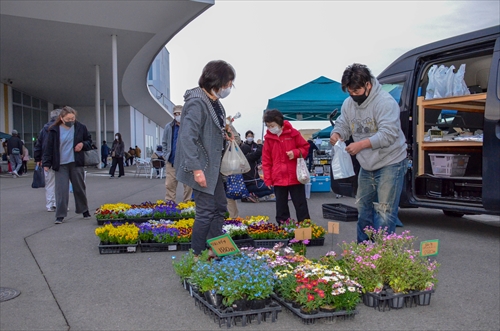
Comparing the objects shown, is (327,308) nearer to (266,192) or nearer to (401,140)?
(401,140)

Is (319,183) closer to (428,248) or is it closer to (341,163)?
(341,163)

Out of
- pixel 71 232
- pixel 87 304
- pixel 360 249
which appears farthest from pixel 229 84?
pixel 71 232

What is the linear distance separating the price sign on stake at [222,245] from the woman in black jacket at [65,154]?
4.84m

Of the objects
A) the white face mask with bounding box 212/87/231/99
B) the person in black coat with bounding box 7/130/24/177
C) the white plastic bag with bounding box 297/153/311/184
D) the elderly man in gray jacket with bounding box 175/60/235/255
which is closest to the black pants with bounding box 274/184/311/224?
the white plastic bag with bounding box 297/153/311/184

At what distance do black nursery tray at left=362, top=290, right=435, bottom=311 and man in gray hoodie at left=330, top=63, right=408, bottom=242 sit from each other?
1.13 m

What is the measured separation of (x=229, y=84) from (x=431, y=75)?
411 cm

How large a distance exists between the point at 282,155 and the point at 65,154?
3.67m

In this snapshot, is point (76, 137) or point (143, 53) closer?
point (76, 137)

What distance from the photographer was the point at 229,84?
174 inches

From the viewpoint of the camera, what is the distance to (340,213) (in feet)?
27.3

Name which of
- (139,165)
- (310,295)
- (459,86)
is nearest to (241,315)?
(310,295)

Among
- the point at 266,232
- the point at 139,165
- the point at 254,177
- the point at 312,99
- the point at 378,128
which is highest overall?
the point at 312,99

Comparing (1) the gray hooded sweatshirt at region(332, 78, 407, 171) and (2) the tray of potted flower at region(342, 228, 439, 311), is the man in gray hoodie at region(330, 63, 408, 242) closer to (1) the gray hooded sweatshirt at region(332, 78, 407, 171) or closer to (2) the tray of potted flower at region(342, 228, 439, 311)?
(1) the gray hooded sweatshirt at region(332, 78, 407, 171)

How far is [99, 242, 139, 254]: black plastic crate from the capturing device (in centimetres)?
569
